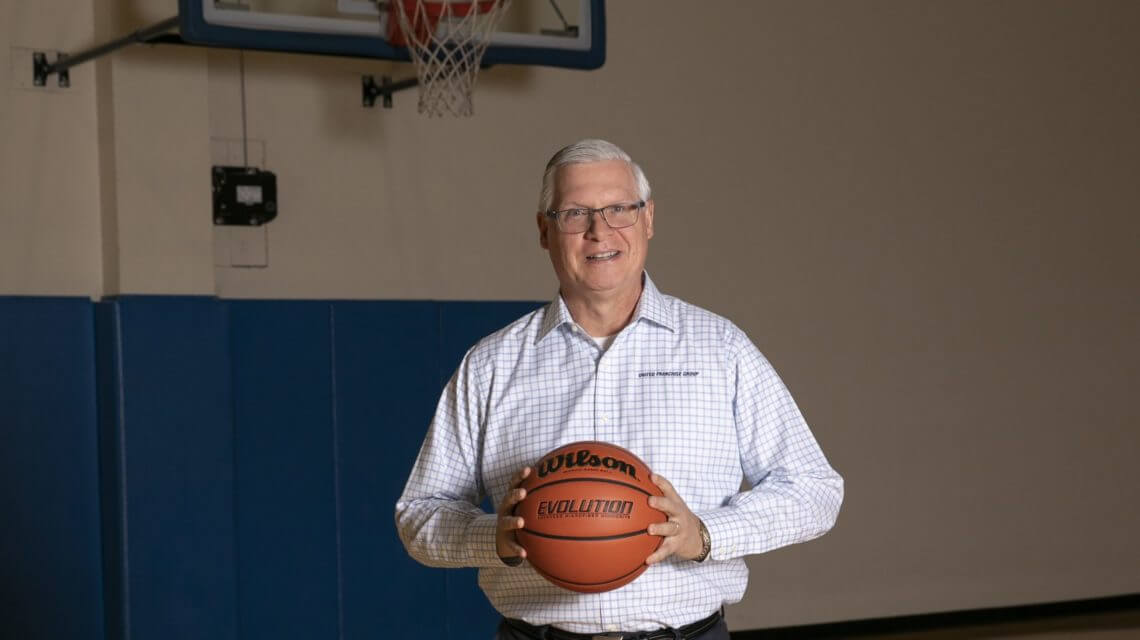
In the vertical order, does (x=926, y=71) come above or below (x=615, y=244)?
above

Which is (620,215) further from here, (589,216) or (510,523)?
(510,523)

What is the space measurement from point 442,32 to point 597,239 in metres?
2.36

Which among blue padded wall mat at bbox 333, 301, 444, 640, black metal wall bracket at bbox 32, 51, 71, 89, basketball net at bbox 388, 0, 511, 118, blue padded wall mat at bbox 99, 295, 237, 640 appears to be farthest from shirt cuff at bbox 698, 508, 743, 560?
black metal wall bracket at bbox 32, 51, 71, 89

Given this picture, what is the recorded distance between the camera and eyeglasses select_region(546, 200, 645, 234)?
8.12 ft

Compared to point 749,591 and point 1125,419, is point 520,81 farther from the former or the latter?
point 1125,419

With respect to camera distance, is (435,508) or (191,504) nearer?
(435,508)

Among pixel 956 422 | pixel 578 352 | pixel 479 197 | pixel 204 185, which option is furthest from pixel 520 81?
pixel 578 352

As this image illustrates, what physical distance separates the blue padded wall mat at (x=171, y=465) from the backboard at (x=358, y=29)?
1.01 m

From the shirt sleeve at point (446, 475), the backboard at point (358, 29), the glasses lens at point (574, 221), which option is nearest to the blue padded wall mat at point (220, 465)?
the backboard at point (358, 29)

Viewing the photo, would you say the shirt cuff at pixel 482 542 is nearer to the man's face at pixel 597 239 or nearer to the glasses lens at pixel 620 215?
the man's face at pixel 597 239

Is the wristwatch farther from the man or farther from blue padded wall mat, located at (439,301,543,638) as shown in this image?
blue padded wall mat, located at (439,301,543,638)

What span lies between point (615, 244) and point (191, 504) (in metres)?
2.82

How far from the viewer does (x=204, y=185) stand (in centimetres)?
493

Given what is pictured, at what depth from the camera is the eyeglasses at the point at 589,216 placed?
2.47 meters
